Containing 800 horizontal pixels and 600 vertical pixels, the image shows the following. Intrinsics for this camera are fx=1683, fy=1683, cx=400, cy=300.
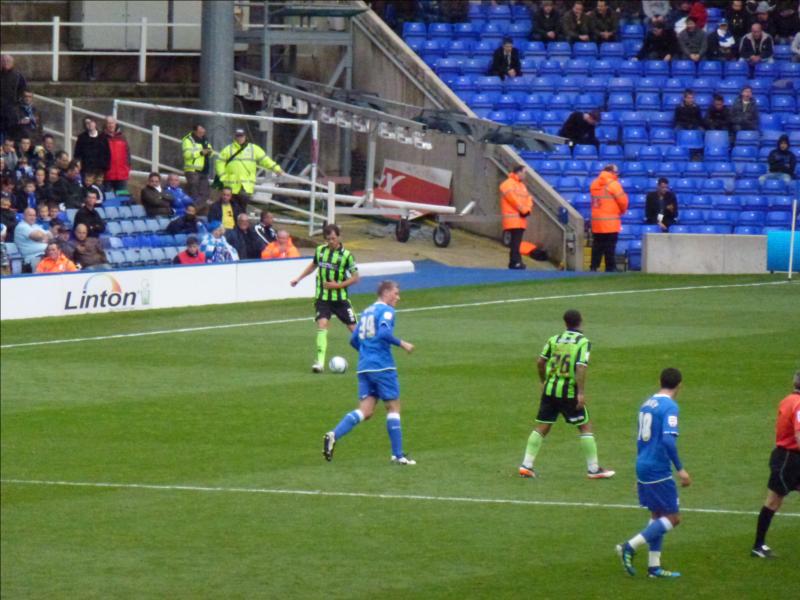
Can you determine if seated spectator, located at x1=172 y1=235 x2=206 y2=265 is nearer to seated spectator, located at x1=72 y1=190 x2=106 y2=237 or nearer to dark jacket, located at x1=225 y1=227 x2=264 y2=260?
dark jacket, located at x1=225 y1=227 x2=264 y2=260

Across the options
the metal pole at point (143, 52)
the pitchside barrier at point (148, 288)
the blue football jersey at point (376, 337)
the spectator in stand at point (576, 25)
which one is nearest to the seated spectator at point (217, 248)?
the pitchside barrier at point (148, 288)

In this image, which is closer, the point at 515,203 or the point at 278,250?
the point at 278,250

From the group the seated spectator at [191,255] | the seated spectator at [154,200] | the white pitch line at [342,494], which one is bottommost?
the white pitch line at [342,494]

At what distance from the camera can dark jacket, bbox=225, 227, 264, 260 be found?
2711 cm

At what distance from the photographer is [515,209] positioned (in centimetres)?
2998

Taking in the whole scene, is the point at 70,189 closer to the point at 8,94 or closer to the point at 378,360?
the point at 8,94

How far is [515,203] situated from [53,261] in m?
9.27

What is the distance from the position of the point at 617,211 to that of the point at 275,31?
8.77m

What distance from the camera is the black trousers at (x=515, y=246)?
99.0 feet

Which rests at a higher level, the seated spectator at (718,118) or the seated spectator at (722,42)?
the seated spectator at (722,42)

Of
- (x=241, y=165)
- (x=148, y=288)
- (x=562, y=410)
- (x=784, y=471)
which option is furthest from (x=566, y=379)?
(x=241, y=165)

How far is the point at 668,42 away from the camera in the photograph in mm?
35000

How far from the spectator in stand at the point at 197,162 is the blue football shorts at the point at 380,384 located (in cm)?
1521

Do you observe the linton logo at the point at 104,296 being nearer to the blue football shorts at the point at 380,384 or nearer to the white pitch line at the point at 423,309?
the white pitch line at the point at 423,309
